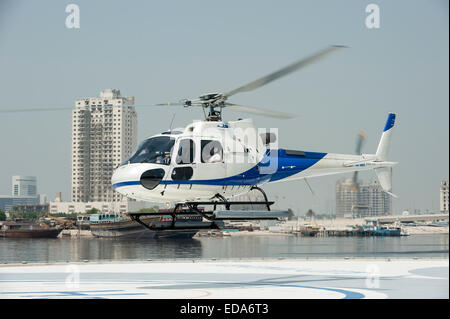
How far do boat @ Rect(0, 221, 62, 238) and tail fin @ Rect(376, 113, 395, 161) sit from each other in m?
81.1

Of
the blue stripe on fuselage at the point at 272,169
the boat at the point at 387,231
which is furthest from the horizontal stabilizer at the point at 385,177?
the boat at the point at 387,231

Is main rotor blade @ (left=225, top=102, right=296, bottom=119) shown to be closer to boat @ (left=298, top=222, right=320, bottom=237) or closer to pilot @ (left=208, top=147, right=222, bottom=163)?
pilot @ (left=208, top=147, right=222, bottom=163)

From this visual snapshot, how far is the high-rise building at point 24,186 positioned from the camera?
416ft

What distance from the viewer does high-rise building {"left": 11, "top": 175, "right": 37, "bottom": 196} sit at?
12694 centimetres

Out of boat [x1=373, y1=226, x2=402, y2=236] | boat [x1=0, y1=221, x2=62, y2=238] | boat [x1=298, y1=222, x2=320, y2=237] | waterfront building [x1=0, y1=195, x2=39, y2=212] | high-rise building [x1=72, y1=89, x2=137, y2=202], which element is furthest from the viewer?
waterfront building [x1=0, y1=195, x2=39, y2=212]

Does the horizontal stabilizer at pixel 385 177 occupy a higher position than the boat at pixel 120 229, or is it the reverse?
the horizontal stabilizer at pixel 385 177

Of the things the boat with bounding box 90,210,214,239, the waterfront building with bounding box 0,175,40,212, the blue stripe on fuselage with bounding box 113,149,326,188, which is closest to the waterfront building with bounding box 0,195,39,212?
the waterfront building with bounding box 0,175,40,212

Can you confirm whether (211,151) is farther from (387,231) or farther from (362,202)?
(362,202)

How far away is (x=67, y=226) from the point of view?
93.4 meters

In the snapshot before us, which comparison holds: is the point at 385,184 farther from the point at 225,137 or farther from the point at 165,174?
the point at 165,174

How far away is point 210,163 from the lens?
458 inches

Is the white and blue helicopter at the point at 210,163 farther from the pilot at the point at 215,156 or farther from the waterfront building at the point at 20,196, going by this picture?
the waterfront building at the point at 20,196

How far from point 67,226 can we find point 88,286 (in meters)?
74.5

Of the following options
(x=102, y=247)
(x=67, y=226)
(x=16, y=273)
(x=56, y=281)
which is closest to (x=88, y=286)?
(x=56, y=281)
